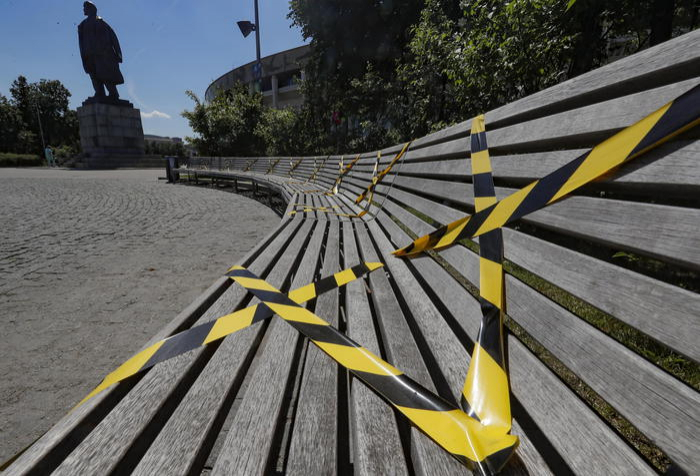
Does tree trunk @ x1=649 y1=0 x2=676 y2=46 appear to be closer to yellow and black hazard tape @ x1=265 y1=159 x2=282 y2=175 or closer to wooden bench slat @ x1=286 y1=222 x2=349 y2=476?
wooden bench slat @ x1=286 y1=222 x2=349 y2=476

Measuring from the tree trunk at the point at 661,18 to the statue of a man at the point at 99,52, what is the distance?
102ft

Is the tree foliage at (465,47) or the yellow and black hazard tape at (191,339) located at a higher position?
the tree foliage at (465,47)

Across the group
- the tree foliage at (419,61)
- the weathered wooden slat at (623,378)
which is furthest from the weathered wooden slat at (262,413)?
the tree foliage at (419,61)

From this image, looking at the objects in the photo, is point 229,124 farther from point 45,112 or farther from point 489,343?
point 45,112

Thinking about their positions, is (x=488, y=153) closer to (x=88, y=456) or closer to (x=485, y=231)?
(x=485, y=231)

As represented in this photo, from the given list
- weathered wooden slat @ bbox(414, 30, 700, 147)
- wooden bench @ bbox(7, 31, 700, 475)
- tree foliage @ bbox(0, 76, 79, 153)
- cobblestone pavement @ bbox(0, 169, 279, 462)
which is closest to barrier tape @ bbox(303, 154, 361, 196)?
cobblestone pavement @ bbox(0, 169, 279, 462)

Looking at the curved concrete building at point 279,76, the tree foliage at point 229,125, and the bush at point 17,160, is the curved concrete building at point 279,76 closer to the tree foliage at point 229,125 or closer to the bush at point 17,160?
the tree foliage at point 229,125

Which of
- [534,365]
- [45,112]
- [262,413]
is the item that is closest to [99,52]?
[262,413]

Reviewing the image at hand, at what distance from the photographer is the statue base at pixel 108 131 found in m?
23.8

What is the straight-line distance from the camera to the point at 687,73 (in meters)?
0.74

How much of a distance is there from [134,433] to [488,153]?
5.37 feet

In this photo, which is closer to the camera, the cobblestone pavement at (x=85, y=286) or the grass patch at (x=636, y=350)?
the grass patch at (x=636, y=350)

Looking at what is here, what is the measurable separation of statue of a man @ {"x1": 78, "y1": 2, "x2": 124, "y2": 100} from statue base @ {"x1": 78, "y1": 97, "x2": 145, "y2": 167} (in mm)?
1305

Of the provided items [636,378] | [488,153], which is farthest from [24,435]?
[488,153]
